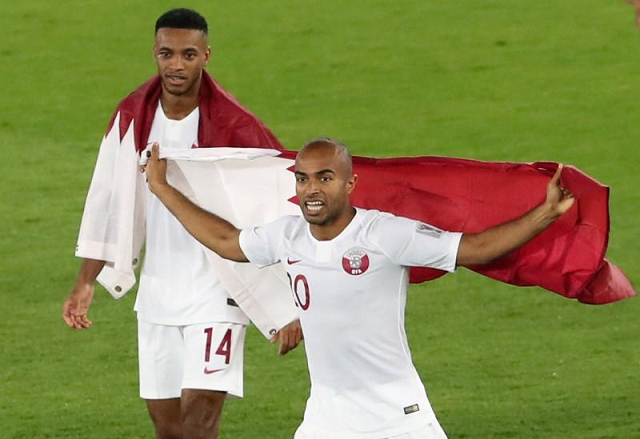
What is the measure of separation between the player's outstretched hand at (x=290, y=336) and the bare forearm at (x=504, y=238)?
127 cm

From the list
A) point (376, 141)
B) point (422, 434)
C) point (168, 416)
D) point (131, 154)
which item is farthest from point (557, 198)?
point (376, 141)

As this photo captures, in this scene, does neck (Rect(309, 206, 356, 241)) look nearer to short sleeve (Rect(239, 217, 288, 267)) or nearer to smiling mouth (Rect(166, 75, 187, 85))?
short sleeve (Rect(239, 217, 288, 267))

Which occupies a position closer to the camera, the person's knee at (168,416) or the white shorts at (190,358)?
the white shorts at (190,358)

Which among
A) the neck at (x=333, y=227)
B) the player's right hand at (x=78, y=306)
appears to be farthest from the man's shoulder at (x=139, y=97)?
the neck at (x=333, y=227)

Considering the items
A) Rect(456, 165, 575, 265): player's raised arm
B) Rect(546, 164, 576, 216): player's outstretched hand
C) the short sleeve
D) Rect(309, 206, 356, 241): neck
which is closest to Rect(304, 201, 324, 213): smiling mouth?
Rect(309, 206, 356, 241): neck

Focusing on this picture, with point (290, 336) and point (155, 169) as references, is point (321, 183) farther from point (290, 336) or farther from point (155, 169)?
point (290, 336)

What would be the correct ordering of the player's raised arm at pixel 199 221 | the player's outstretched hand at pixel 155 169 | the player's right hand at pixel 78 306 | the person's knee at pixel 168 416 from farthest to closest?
the person's knee at pixel 168 416
the player's right hand at pixel 78 306
the player's outstretched hand at pixel 155 169
the player's raised arm at pixel 199 221

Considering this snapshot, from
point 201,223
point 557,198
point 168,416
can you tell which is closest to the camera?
point 557,198

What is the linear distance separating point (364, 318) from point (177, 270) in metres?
1.45

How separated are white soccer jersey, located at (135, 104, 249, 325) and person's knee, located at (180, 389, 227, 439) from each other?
1.04 ft

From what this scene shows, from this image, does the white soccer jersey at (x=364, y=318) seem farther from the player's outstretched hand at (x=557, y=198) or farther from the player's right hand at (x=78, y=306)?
the player's right hand at (x=78, y=306)

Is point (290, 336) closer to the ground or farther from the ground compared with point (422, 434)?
farther from the ground

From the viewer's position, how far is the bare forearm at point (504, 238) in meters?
6.18

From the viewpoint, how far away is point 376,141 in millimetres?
16219
